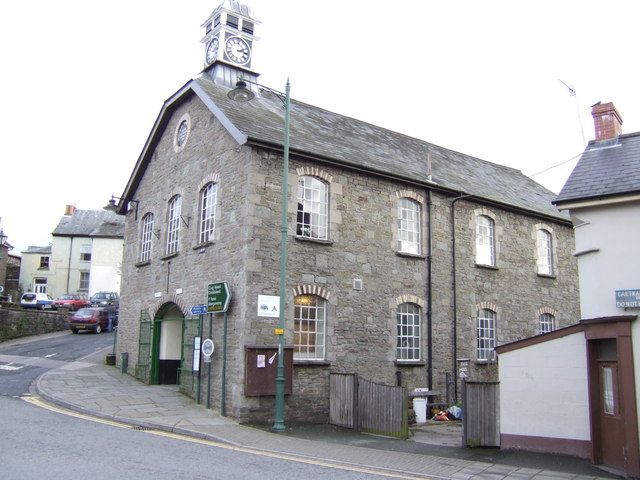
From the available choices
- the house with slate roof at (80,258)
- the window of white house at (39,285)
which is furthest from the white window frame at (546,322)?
the window of white house at (39,285)

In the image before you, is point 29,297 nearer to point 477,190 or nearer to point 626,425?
point 477,190

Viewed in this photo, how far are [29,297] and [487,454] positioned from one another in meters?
34.9

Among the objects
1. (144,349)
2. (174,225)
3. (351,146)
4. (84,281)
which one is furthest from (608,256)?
(84,281)

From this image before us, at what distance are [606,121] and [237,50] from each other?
1323 cm

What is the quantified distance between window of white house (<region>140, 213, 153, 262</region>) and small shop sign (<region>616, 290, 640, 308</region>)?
14.6 meters

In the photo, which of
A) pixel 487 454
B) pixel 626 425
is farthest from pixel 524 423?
pixel 626 425

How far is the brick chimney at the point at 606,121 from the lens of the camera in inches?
488

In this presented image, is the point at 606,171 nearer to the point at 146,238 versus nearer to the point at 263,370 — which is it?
the point at 263,370

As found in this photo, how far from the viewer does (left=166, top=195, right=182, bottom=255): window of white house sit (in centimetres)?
1828

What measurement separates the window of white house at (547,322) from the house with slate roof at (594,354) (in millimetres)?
10805

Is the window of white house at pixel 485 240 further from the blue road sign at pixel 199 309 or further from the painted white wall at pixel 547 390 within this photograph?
the blue road sign at pixel 199 309

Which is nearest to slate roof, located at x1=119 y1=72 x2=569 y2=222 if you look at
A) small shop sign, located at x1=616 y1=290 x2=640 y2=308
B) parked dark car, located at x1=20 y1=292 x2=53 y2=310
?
small shop sign, located at x1=616 y1=290 x2=640 y2=308

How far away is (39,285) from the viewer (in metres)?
52.7

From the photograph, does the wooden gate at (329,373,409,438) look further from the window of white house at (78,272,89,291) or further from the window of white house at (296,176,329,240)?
the window of white house at (78,272,89,291)
